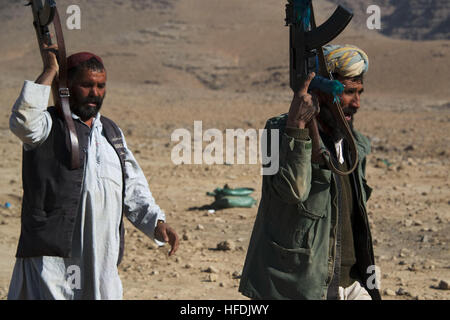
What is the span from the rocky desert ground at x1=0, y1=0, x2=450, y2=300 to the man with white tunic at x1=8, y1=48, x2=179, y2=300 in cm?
259

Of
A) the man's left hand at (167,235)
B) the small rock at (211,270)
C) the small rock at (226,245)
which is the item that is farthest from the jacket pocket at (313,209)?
the small rock at (226,245)

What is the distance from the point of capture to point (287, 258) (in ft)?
9.75

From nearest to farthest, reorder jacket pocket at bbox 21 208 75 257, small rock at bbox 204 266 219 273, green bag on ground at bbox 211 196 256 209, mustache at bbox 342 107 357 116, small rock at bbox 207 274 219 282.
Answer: jacket pocket at bbox 21 208 75 257, mustache at bbox 342 107 357 116, small rock at bbox 207 274 219 282, small rock at bbox 204 266 219 273, green bag on ground at bbox 211 196 256 209

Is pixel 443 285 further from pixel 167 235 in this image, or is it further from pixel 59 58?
pixel 59 58

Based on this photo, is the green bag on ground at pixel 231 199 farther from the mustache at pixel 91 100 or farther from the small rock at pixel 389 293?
the mustache at pixel 91 100

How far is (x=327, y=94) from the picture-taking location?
3051 mm

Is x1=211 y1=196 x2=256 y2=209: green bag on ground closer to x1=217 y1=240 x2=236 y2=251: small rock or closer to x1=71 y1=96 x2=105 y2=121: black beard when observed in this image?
x1=217 y1=240 x2=236 y2=251: small rock

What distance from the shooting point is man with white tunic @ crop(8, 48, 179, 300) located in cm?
314

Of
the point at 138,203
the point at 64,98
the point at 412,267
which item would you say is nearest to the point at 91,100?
the point at 64,98

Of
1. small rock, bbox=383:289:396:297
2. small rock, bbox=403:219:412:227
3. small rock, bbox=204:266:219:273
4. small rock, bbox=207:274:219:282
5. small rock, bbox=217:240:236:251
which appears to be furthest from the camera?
small rock, bbox=403:219:412:227

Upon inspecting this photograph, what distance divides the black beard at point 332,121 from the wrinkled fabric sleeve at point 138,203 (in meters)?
0.90

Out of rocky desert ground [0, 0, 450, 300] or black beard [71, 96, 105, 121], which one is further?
rocky desert ground [0, 0, 450, 300]

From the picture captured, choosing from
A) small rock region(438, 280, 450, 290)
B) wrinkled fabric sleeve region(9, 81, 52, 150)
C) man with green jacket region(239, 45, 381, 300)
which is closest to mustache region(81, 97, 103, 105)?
wrinkled fabric sleeve region(9, 81, 52, 150)
